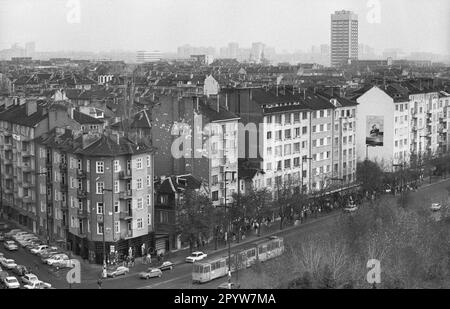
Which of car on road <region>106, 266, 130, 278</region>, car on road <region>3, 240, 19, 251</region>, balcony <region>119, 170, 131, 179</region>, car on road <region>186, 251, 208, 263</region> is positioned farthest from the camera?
car on road <region>3, 240, 19, 251</region>

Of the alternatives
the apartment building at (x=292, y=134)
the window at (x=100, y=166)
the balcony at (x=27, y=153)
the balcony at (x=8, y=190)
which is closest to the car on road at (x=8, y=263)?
the window at (x=100, y=166)

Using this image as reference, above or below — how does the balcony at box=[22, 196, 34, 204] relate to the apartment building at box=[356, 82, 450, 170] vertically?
below

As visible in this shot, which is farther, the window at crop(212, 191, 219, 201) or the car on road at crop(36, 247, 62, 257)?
the window at crop(212, 191, 219, 201)

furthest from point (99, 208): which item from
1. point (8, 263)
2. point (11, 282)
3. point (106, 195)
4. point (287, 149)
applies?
point (287, 149)

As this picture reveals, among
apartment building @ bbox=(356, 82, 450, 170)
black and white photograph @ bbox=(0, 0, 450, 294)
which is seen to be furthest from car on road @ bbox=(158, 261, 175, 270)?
apartment building @ bbox=(356, 82, 450, 170)

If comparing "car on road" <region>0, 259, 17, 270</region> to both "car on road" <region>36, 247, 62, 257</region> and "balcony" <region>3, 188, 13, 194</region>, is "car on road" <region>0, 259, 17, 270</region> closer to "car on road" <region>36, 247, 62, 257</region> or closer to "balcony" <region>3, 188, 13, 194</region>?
"car on road" <region>36, 247, 62, 257</region>

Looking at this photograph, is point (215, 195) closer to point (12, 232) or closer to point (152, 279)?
point (12, 232)

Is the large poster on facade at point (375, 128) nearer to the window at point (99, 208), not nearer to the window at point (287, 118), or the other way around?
the window at point (287, 118)
